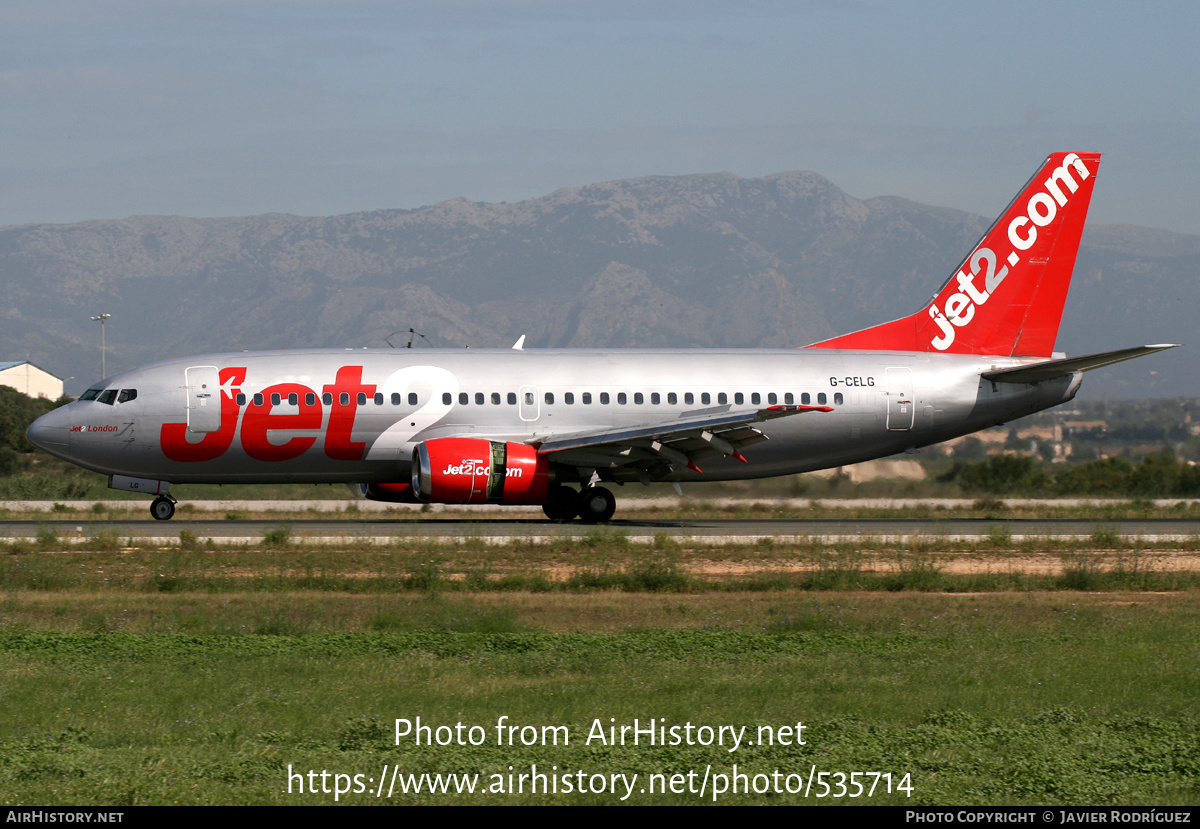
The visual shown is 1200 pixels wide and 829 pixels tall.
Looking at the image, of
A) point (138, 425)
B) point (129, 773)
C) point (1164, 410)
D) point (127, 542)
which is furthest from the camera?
point (1164, 410)

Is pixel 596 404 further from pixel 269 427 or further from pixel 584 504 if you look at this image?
pixel 269 427

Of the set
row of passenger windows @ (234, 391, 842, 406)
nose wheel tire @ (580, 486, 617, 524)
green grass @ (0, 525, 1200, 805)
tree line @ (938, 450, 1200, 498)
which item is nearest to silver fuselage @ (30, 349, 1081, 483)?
row of passenger windows @ (234, 391, 842, 406)

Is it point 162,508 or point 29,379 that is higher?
point 29,379

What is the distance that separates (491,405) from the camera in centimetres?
3041

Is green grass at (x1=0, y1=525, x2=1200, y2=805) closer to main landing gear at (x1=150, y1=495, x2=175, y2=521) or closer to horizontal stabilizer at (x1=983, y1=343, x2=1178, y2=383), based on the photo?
main landing gear at (x1=150, y1=495, x2=175, y2=521)

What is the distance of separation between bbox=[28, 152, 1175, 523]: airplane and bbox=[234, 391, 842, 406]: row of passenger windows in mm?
33

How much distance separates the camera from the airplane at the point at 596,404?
29.5 metres

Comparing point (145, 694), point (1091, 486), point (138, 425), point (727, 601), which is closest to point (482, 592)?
point (727, 601)

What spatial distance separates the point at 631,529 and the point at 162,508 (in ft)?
37.3

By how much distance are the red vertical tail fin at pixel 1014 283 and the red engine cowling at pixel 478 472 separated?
9.66 metres

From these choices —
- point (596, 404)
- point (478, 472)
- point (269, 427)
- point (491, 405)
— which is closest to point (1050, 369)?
point (596, 404)

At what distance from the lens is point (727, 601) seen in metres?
17.6
